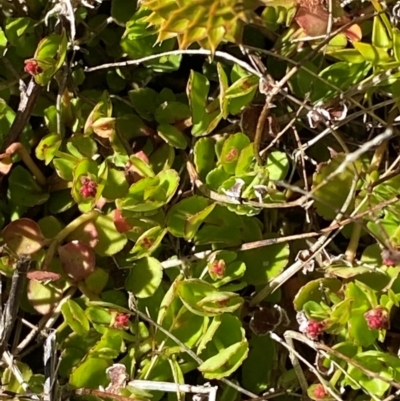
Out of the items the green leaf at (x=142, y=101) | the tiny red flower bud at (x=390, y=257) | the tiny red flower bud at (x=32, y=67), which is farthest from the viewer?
the green leaf at (x=142, y=101)

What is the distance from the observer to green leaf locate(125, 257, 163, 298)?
130 centimetres

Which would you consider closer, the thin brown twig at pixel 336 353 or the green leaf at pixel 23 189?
the thin brown twig at pixel 336 353

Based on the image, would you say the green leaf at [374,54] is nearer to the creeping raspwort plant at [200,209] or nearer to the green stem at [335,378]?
the creeping raspwort plant at [200,209]

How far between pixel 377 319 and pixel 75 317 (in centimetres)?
48

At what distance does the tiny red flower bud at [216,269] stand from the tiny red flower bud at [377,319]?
24 centimetres

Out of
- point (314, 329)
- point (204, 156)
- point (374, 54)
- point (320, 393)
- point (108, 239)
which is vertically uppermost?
point (374, 54)

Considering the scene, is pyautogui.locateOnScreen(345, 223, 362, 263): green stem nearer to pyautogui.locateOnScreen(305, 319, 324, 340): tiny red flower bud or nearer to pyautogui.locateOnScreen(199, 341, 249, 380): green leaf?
pyautogui.locateOnScreen(305, 319, 324, 340): tiny red flower bud

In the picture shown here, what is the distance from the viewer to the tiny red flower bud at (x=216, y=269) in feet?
4.17

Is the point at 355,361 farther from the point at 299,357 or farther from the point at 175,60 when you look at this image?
the point at 175,60

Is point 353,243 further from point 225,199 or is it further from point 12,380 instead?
point 12,380

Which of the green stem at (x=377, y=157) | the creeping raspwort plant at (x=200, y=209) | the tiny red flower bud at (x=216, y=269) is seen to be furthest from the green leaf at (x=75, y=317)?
the green stem at (x=377, y=157)

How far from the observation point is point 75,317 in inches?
49.8

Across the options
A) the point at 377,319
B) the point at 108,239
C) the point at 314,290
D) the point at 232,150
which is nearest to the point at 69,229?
the point at 108,239

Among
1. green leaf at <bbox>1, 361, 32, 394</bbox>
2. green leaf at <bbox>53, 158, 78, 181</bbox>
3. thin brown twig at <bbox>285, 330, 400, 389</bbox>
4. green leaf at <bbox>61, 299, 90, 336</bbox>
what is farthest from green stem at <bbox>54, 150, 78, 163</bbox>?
thin brown twig at <bbox>285, 330, 400, 389</bbox>
